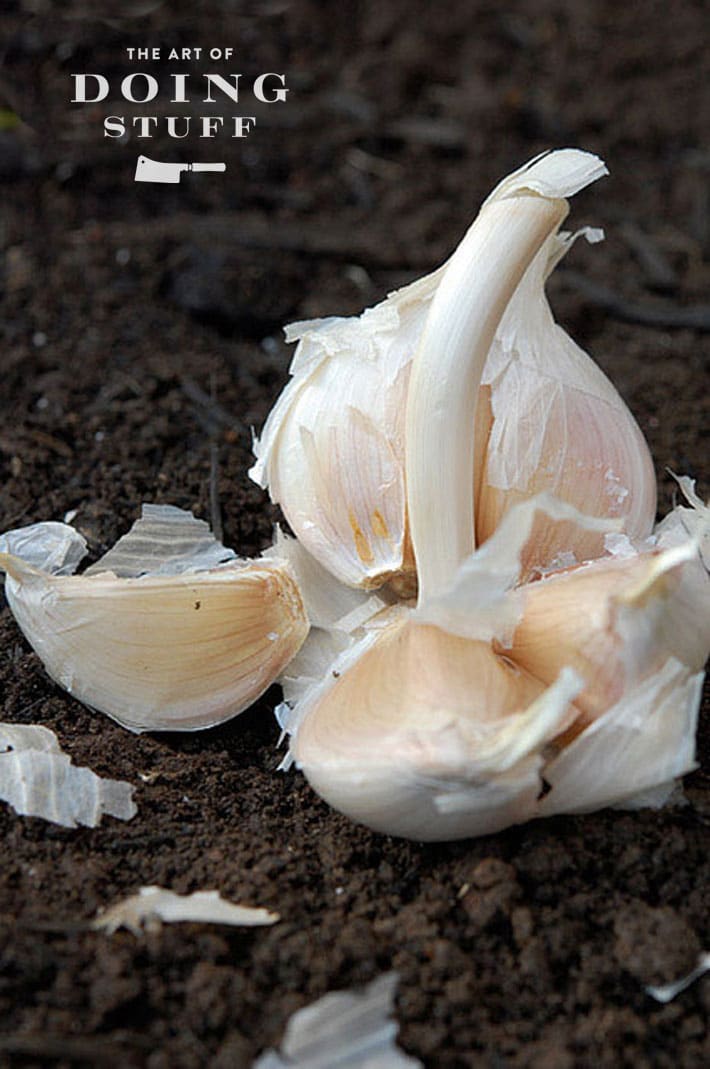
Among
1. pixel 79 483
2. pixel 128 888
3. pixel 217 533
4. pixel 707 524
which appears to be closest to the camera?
pixel 128 888

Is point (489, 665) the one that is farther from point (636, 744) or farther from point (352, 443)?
point (352, 443)

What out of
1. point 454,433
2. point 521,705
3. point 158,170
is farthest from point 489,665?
point 158,170

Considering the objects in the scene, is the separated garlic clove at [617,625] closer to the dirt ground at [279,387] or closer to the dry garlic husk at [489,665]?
the dry garlic husk at [489,665]

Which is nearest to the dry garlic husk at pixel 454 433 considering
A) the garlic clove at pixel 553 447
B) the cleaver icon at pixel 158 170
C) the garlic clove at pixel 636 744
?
the garlic clove at pixel 553 447

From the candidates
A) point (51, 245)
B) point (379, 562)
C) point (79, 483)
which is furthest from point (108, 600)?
point (51, 245)

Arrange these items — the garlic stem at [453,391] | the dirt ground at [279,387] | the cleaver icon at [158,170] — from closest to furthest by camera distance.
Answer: the dirt ground at [279,387] → the garlic stem at [453,391] → the cleaver icon at [158,170]

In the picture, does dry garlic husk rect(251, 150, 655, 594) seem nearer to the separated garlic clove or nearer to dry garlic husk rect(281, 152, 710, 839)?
dry garlic husk rect(281, 152, 710, 839)

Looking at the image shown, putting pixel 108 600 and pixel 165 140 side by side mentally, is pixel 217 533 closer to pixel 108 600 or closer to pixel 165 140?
pixel 108 600
